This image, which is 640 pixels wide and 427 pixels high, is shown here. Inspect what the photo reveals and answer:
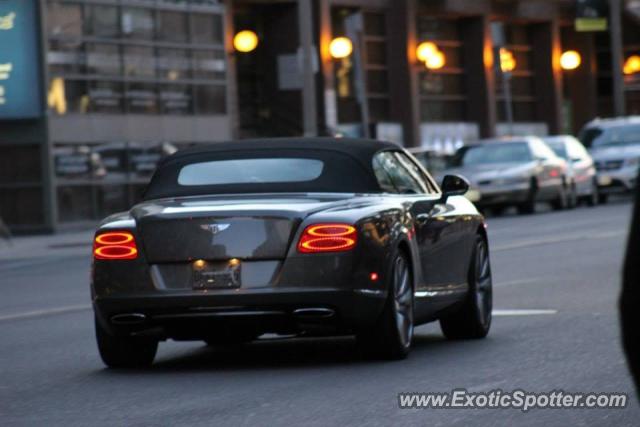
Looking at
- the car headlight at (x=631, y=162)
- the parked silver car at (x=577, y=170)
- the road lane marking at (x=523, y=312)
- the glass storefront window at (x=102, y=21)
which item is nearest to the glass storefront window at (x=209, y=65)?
the glass storefront window at (x=102, y=21)

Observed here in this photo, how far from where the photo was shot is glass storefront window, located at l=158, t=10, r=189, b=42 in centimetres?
4084

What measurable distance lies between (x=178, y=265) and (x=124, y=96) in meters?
30.0

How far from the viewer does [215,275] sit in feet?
32.3

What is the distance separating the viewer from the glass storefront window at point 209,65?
139 feet

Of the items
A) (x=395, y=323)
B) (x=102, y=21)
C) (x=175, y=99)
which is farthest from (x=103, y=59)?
(x=395, y=323)

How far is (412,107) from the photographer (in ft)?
172

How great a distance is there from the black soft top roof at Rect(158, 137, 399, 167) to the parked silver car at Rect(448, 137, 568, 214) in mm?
24548

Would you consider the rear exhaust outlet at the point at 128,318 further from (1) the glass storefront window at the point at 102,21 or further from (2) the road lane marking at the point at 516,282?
(1) the glass storefront window at the point at 102,21

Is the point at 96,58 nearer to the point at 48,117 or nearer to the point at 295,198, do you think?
the point at 48,117

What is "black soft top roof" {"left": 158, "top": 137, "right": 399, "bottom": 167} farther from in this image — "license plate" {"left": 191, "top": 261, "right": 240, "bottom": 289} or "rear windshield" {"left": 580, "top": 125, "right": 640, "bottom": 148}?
"rear windshield" {"left": 580, "top": 125, "right": 640, "bottom": 148}

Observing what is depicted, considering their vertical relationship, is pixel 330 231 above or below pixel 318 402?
above

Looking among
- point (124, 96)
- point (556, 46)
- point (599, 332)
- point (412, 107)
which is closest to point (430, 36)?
point (412, 107)

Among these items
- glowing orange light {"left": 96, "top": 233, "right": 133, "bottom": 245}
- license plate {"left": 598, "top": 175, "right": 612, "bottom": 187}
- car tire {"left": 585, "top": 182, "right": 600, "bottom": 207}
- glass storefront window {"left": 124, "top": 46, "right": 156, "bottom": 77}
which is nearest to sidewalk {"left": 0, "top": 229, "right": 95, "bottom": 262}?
glass storefront window {"left": 124, "top": 46, "right": 156, "bottom": 77}

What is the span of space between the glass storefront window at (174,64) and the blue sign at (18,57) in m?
4.67
